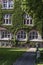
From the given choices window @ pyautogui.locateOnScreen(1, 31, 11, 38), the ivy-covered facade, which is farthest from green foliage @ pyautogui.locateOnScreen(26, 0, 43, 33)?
window @ pyautogui.locateOnScreen(1, 31, 11, 38)

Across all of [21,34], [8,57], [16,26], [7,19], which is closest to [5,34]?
[16,26]

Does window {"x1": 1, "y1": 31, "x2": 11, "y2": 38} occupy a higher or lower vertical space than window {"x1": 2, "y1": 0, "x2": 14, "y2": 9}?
lower

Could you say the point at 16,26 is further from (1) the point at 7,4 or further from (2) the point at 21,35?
(1) the point at 7,4

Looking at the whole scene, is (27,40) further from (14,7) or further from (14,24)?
(14,7)

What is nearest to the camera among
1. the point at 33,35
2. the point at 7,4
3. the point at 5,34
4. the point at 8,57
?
the point at 8,57

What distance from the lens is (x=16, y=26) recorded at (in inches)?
1276

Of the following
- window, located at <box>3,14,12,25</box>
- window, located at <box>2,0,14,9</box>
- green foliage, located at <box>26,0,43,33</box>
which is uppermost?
window, located at <box>2,0,14,9</box>

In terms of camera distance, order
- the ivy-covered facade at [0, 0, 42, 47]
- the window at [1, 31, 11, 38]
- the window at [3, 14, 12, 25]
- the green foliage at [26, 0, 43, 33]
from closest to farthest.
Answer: the green foliage at [26, 0, 43, 33] < the ivy-covered facade at [0, 0, 42, 47] < the window at [1, 31, 11, 38] < the window at [3, 14, 12, 25]

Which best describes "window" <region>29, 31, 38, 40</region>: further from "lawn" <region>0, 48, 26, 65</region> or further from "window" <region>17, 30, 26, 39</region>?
"lawn" <region>0, 48, 26, 65</region>

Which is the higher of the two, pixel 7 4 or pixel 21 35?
pixel 7 4

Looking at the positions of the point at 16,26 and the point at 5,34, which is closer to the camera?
the point at 16,26

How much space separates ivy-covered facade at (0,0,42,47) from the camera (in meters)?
32.0

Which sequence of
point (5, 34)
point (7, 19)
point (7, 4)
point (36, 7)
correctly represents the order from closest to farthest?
point (36, 7), point (5, 34), point (7, 19), point (7, 4)

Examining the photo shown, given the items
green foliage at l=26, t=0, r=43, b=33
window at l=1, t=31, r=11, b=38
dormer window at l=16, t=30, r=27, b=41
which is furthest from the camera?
window at l=1, t=31, r=11, b=38
